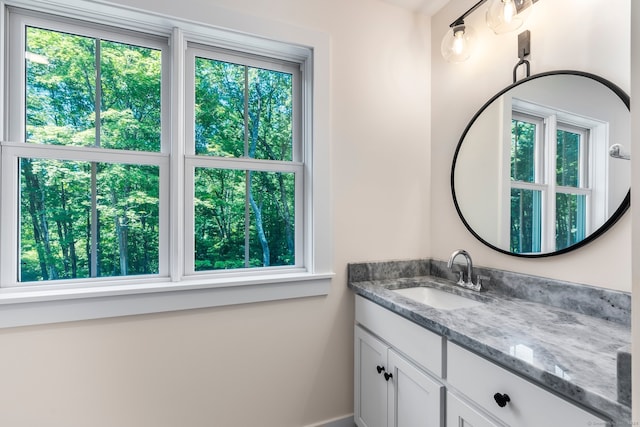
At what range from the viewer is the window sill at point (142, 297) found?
1189mm

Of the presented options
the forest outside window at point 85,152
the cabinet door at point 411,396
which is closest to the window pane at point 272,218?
the forest outside window at point 85,152

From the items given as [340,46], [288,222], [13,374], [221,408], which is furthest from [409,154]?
[13,374]

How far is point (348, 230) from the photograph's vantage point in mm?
1707

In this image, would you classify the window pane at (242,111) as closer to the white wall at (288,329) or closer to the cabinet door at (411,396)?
the white wall at (288,329)

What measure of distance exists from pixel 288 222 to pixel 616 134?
1.41m

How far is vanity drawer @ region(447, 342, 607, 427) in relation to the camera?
71cm

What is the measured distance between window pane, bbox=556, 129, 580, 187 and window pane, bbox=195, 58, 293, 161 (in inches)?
48.8

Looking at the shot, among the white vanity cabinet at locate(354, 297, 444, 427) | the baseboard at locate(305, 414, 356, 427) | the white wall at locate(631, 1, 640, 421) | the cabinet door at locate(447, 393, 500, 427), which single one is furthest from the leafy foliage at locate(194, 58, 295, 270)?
the white wall at locate(631, 1, 640, 421)

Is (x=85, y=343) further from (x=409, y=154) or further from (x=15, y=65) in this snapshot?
(x=409, y=154)

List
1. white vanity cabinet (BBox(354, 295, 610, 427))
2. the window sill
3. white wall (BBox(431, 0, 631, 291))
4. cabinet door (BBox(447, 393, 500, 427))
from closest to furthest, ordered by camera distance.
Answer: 1. white vanity cabinet (BBox(354, 295, 610, 427))
2. cabinet door (BBox(447, 393, 500, 427))
3. white wall (BBox(431, 0, 631, 291))
4. the window sill

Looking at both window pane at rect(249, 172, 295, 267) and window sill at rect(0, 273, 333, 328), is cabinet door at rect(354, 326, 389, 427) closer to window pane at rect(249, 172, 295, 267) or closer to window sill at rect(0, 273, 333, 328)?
window sill at rect(0, 273, 333, 328)

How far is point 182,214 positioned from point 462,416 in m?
1.38

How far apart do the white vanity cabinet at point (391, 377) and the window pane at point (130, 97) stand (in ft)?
4.49

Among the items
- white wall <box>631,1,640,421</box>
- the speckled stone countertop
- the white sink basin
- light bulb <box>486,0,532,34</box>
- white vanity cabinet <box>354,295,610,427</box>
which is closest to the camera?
white wall <box>631,1,640,421</box>
